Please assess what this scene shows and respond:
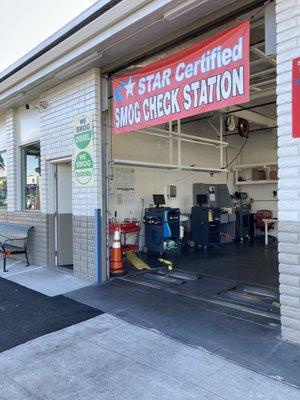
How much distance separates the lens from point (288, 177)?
10.9 feet

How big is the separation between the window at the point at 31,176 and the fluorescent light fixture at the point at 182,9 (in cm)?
457

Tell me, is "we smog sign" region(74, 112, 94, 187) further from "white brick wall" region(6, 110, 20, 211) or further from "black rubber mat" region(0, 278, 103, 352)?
"white brick wall" region(6, 110, 20, 211)

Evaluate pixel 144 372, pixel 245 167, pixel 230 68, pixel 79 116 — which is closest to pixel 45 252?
pixel 79 116

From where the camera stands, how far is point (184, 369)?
2.97 m

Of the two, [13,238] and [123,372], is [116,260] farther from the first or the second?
[123,372]

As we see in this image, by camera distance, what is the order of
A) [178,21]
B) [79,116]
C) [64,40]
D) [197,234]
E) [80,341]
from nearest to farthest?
1. [80,341]
2. [178,21]
3. [64,40]
4. [79,116]
5. [197,234]

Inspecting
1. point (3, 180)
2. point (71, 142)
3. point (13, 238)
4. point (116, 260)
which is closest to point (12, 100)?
point (71, 142)

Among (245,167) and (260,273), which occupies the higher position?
(245,167)

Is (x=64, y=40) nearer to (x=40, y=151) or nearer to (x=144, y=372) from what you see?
(x=40, y=151)

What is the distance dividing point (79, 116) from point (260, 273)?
426 centimetres

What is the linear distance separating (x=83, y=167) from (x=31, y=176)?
2545 mm

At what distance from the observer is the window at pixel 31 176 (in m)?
7.79

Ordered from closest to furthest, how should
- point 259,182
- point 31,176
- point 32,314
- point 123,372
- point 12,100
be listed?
point 123,372 < point 32,314 < point 12,100 < point 31,176 < point 259,182

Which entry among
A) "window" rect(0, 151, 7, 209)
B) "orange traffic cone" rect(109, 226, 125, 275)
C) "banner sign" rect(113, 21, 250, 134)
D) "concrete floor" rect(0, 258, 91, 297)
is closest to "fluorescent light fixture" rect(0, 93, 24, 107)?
"window" rect(0, 151, 7, 209)
